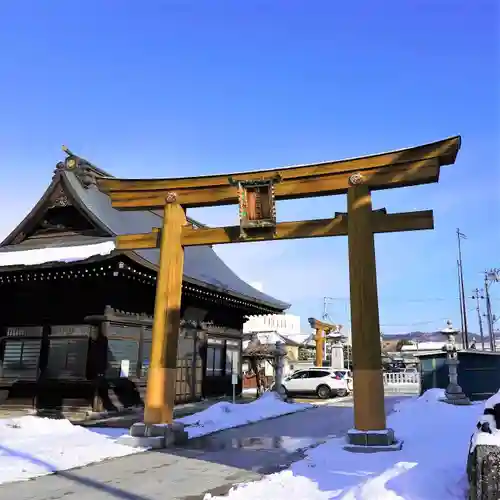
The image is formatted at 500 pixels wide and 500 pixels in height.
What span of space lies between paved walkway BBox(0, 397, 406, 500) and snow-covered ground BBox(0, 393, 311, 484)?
1.35ft

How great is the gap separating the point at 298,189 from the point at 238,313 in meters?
12.0

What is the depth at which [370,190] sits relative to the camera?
9.96 meters

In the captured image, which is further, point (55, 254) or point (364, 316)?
point (55, 254)

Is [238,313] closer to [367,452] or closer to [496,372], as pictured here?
[496,372]

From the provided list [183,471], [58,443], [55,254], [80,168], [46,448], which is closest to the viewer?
[183,471]

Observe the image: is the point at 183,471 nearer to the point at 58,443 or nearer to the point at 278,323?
the point at 58,443

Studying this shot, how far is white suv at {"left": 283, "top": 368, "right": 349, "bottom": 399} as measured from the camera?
26.4 m

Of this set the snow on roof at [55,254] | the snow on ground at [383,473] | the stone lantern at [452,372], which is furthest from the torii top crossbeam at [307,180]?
the stone lantern at [452,372]

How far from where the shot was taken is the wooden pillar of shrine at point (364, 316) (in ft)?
29.0

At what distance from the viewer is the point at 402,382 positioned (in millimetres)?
32719

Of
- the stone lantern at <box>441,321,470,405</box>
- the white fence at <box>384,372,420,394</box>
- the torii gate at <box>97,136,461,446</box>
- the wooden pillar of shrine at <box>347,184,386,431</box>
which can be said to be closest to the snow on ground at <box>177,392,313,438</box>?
the torii gate at <box>97,136,461,446</box>

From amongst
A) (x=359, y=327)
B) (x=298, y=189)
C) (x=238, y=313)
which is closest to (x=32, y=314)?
(x=238, y=313)

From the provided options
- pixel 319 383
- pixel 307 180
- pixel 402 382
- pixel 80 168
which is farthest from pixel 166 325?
pixel 402 382

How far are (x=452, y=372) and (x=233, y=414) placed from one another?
8302mm
